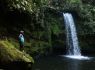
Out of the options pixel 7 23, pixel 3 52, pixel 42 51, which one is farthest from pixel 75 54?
pixel 3 52

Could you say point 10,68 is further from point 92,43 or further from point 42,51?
point 92,43

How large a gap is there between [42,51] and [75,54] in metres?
4.32

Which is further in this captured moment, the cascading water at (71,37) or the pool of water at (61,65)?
the cascading water at (71,37)

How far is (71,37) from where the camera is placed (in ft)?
112

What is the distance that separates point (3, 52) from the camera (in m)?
16.9

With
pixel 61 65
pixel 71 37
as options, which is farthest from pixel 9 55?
pixel 71 37

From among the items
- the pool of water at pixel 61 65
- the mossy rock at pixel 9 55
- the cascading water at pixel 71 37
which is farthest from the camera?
the cascading water at pixel 71 37

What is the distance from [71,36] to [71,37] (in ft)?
0.35

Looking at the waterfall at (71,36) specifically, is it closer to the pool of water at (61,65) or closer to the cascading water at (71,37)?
the cascading water at (71,37)

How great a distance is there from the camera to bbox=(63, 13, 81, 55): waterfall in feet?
108

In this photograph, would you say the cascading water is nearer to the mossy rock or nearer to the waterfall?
the waterfall

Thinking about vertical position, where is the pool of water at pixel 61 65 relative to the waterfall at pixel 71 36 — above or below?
below

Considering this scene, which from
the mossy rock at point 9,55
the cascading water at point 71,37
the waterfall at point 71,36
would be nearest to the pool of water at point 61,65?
the mossy rock at point 9,55

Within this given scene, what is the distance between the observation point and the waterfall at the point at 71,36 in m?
33.0
